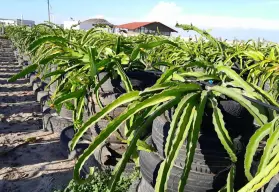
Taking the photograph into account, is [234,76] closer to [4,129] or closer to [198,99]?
[198,99]

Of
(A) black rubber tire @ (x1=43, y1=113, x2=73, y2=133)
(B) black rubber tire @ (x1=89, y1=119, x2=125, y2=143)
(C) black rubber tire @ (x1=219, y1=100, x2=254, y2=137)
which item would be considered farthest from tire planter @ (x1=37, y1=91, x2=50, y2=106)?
(C) black rubber tire @ (x1=219, y1=100, x2=254, y2=137)

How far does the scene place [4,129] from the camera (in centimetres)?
494

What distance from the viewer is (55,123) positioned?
4.21 meters

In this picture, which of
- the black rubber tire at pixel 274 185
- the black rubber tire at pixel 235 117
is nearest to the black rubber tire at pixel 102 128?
the black rubber tire at pixel 235 117

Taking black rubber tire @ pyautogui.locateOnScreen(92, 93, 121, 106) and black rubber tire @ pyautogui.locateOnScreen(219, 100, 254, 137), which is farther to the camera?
A: black rubber tire @ pyautogui.locateOnScreen(92, 93, 121, 106)

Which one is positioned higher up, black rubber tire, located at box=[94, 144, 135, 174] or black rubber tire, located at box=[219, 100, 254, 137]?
black rubber tire, located at box=[219, 100, 254, 137]

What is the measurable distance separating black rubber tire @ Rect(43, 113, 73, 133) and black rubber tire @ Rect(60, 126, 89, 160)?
1.14ft

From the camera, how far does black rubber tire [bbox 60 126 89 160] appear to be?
3.23 meters

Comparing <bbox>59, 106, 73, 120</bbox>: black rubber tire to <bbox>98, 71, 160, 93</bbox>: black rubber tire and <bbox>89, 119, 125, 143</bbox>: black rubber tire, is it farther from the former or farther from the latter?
<bbox>98, 71, 160, 93</bbox>: black rubber tire

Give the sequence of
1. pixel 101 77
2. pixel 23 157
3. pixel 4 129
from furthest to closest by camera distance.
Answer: pixel 4 129, pixel 23 157, pixel 101 77

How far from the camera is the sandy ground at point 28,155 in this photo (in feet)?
10.4

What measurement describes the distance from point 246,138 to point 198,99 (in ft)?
1.35

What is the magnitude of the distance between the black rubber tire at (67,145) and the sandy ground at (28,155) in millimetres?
110

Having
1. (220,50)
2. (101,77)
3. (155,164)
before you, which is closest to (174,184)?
(155,164)
